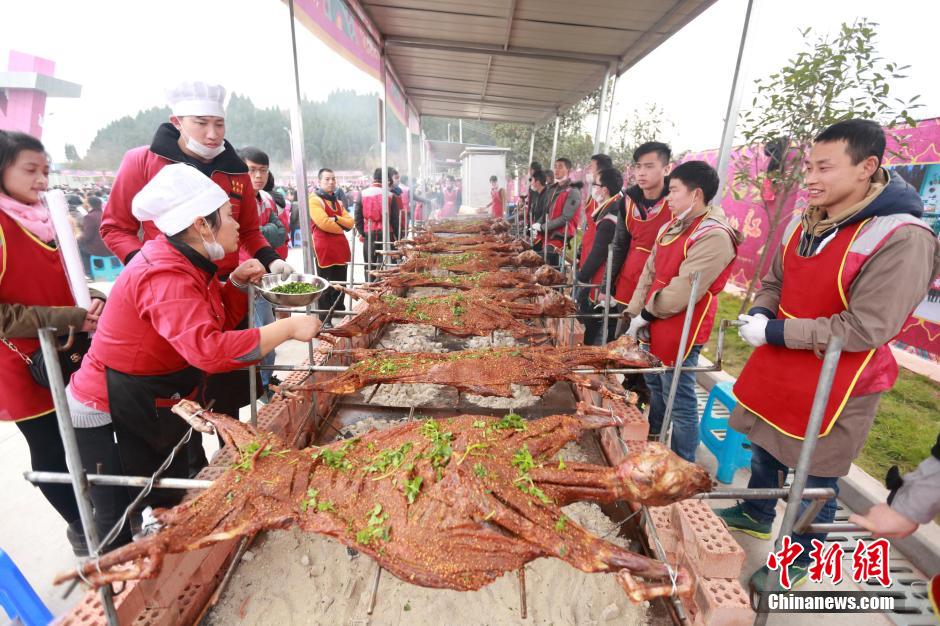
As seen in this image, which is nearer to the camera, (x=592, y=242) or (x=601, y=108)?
(x=592, y=242)

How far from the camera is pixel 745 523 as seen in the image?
334 cm

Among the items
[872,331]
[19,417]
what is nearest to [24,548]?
[19,417]

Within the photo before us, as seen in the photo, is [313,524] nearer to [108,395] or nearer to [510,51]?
[108,395]

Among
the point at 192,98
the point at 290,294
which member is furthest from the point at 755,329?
the point at 192,98

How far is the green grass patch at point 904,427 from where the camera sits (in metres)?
4.05

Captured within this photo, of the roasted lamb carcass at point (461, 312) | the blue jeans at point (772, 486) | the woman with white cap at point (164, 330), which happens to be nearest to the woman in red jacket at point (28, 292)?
the woman with white cap at point (164, 330)

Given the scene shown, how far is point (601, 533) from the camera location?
287cm

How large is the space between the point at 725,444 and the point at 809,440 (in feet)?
9.34

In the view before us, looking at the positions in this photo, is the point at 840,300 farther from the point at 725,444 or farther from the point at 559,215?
the point at 559,215

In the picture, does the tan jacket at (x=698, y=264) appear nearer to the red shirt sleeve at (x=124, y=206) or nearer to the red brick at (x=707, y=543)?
the red brick at (x=707, y=543)

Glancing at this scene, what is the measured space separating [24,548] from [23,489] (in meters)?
0.88

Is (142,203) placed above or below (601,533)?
above

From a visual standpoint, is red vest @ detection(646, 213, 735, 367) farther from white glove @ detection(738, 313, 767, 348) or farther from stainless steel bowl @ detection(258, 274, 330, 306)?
stainless steel bowl @ detection(258, 274, 330, 306)

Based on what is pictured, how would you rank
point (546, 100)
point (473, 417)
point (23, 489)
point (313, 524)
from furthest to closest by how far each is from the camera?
1. point (546, 100)
2. point (23, 489)
3. point (473, 417)
4. point (313, 524)
